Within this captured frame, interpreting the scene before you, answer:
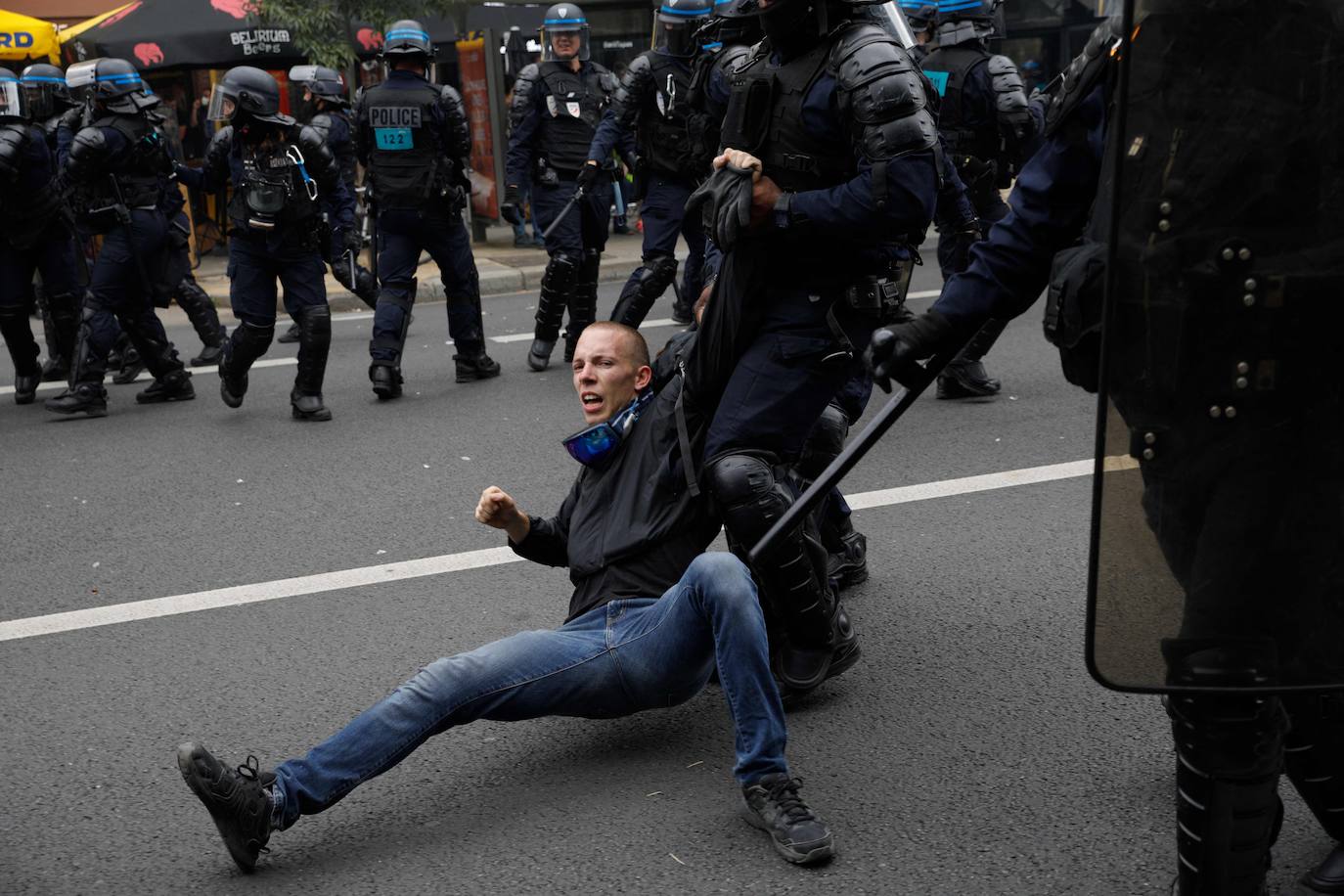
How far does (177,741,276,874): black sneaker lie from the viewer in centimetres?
296

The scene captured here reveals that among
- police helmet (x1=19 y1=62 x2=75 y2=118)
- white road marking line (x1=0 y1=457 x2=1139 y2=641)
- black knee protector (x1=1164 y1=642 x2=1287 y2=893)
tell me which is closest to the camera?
black knee protector (x1=1164 y1=642 x2=1287 y2=893)

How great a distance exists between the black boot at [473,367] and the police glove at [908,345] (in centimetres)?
597

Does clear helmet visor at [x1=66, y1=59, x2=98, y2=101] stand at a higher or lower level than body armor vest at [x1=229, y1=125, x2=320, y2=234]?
higher

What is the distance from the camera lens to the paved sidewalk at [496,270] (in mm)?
12688

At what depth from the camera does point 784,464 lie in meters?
3.73

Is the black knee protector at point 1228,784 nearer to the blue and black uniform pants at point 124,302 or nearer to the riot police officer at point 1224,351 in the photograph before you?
the riot police officer at point 1224,351

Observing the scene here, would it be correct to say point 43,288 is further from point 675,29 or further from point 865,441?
point 865,441

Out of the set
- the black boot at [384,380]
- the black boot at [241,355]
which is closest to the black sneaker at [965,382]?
the black boot at [384,380]

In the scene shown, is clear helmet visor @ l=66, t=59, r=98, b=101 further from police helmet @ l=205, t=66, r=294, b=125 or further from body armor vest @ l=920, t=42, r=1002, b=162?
body armor vest @ l=920, t=42, r=1002, b=162

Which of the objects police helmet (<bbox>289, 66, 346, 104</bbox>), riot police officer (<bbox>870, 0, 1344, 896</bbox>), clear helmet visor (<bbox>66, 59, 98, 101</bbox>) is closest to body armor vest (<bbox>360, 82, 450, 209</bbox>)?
clear helmet visor (<bbox>66, 59, 98, 101</bbox>)

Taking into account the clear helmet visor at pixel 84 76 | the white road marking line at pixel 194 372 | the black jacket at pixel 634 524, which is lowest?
the white road marking line at pixel 194 372

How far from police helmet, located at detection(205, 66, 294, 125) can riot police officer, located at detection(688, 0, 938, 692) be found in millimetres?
4137

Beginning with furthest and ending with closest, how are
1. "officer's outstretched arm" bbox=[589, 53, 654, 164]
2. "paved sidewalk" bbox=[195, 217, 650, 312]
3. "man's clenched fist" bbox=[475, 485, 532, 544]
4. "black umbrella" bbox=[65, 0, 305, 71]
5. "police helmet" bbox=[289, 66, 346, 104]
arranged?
"black umbrella" bbox=[65, 0, 305, 71] → "paved sidewalk" bbox=[195, 217, 650, 312] → "police helmet" bbox=[289, 66, 346, 104] → "officer's outstretched arm" bbox=[589, 53, 654, 164] → "man's clenched fist" bbox=[475, 485, 532, 544]

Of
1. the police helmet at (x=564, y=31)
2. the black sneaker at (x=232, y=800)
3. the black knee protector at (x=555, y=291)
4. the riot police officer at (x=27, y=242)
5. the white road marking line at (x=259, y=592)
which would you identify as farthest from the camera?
the police helmet at (x=564, y=31)
